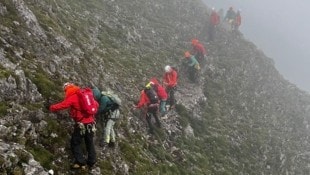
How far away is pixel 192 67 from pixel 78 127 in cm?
2385

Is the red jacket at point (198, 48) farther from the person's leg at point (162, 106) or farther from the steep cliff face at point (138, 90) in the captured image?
the person's leg at point (162, 106)

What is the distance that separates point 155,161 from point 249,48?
120 feet

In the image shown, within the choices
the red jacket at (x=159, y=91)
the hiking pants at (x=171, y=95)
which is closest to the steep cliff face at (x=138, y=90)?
the hiking pants at (x=171, y=95)

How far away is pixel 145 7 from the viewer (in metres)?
49.1

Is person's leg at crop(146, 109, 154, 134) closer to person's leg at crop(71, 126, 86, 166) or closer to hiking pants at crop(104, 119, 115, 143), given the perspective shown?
hiking pants at crop(104, 119, 115, 143)

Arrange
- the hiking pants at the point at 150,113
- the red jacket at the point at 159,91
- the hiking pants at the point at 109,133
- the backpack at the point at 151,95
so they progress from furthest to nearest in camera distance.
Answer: the red jacket at the point at 159,91 < the hiking pants at the point at 150,113 < the backpack at the point at 151,95 < the hiking pants at the point at 109,133

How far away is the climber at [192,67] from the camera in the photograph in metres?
38.9

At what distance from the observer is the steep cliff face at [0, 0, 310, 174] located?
1700 cm

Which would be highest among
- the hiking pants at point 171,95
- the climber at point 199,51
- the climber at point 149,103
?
the climber at point 199,51

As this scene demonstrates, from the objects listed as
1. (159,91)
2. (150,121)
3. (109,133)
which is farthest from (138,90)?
(109,133)

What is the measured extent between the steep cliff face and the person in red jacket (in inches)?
22.6

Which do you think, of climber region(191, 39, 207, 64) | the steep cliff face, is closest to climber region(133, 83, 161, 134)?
the steep cliff face

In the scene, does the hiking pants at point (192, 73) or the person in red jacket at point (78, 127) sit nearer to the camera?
the person in red jacket at point (78, 127)

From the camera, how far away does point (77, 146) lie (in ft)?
55.0
